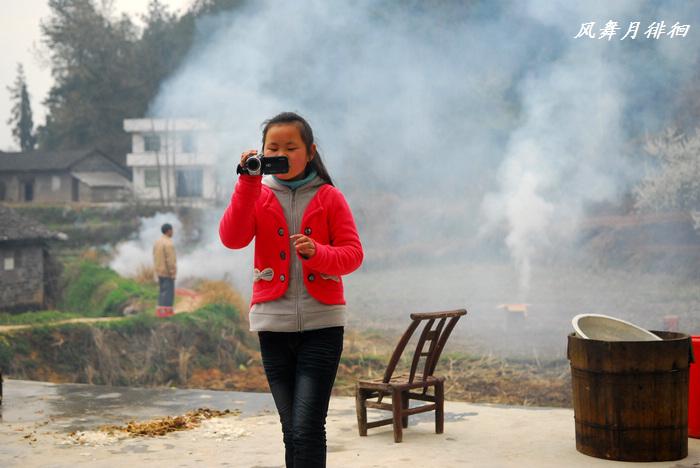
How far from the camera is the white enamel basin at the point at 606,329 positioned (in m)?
5.00

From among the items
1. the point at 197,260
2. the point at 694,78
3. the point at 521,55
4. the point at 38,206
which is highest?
the point at 521,55

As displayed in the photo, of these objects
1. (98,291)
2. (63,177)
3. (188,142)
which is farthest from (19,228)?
(188,142)

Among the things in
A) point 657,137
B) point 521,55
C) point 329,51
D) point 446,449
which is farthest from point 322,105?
point 446,449

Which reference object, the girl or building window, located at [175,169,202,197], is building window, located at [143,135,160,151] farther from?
the girl

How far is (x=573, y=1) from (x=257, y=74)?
684 centimetres

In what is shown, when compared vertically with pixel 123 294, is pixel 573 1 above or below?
above

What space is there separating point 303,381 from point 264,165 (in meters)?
0.79

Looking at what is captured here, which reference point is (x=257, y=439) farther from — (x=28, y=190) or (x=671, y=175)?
(x=28, y=190)

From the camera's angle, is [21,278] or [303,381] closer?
[303,381]

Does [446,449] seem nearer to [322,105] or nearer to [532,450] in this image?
[532,450]

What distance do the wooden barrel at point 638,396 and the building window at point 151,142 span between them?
521 inches

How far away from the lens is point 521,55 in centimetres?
1656

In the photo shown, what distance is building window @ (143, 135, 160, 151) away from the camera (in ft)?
54.9

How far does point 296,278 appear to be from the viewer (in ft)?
10.4
